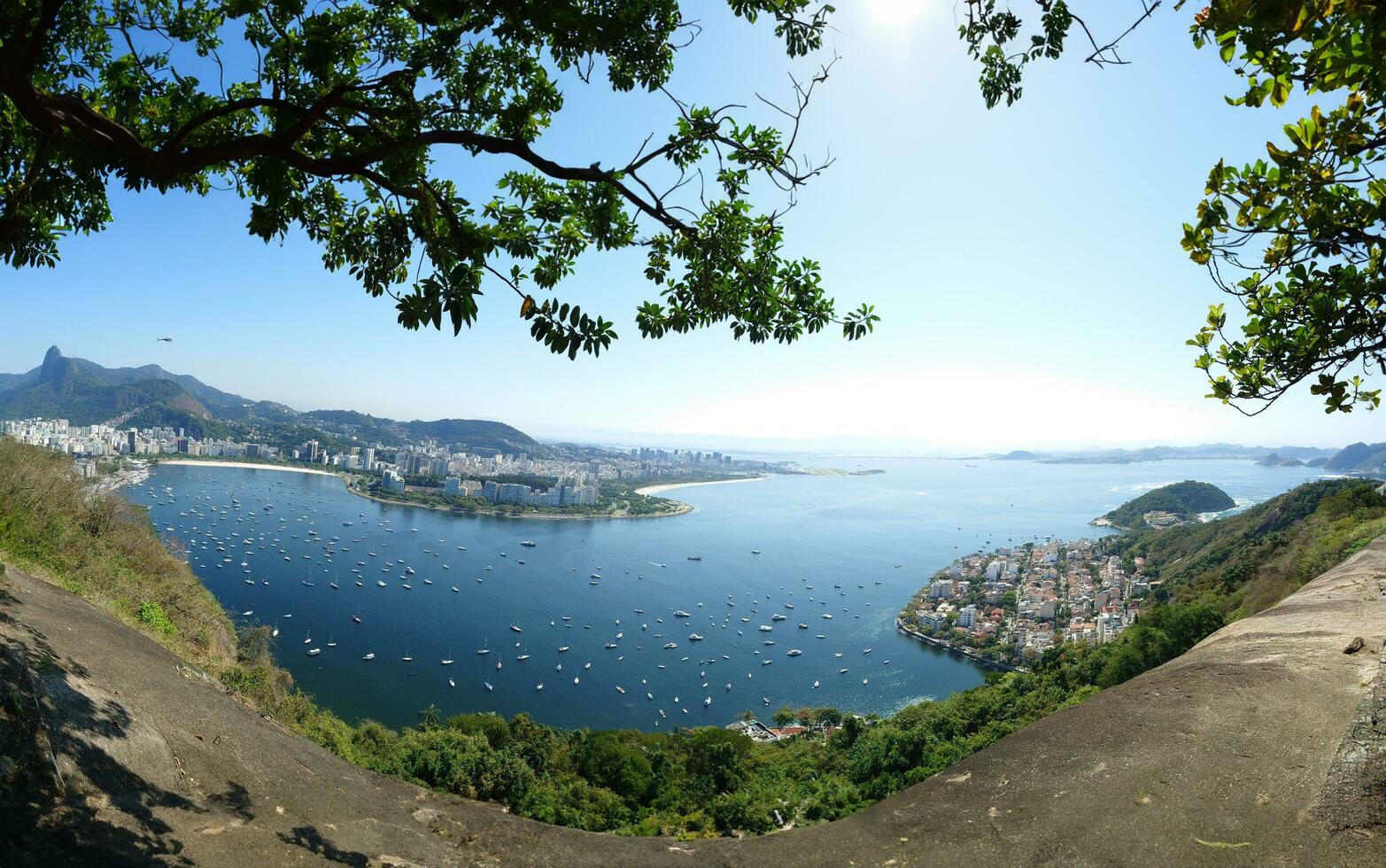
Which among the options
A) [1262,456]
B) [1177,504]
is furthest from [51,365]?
[1262,456]

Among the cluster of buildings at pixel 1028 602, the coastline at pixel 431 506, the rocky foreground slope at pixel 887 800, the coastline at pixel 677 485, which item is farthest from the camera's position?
the coastline at pixel 677 485

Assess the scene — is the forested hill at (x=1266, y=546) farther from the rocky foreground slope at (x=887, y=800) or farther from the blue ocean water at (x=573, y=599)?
the blue ocean water at (x=573, y=599)

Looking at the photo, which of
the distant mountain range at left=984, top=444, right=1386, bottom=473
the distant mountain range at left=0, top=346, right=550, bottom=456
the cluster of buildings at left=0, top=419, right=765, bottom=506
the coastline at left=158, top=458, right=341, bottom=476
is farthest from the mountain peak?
the distant mountain range at left=984, top=444, right=1386, bottom=473

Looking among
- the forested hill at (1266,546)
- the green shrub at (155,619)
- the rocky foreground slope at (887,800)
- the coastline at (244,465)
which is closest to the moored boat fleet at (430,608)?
the forested hill at (1266,546)

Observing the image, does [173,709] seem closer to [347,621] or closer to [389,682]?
[389,682]

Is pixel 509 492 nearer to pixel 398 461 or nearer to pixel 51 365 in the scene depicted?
pixel 398 461

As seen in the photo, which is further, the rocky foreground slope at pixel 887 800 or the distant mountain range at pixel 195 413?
the distant mountain range at pixel 195 413
